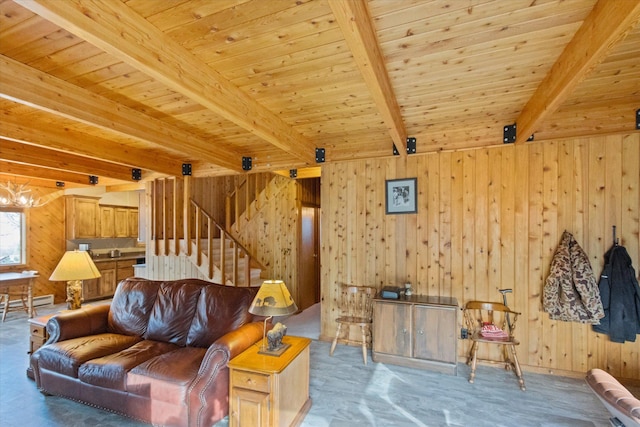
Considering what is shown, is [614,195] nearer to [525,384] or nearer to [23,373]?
[525,384]

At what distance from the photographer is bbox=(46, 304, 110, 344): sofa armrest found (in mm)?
2734

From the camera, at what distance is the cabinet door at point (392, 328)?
11.0ft

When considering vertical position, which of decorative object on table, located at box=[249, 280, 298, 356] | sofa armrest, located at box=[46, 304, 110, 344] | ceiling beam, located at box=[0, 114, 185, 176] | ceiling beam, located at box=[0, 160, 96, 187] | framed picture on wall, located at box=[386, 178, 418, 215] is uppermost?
ceiling beam, located at box=[0, 114, 185, 176]

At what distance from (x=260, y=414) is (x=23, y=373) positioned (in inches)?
115

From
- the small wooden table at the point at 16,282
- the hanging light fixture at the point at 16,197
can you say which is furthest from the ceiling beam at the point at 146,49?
the hanging light fixture at the point at 16,197

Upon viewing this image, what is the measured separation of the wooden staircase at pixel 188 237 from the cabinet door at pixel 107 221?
9.97 feet

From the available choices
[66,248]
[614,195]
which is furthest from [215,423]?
[66,248]

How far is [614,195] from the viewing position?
9.87 feet

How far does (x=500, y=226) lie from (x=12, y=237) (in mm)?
8594

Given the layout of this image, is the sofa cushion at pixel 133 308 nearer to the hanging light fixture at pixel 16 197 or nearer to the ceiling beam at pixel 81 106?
the ceiling beam at pixel 81 106

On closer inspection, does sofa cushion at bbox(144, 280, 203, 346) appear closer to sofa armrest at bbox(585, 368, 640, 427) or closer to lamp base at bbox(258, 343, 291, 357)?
lamp base at bbox(258, 343, 291, 357)

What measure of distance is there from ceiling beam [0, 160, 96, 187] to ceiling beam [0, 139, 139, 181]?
1.14 m

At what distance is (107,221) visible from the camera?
728cm

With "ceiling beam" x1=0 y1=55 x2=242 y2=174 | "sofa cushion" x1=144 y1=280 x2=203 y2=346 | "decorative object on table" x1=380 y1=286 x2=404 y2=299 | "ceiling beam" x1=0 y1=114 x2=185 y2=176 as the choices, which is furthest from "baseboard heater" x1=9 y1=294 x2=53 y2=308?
"decorative object on table" x1=380 y1=286 x2=404 y2=299
